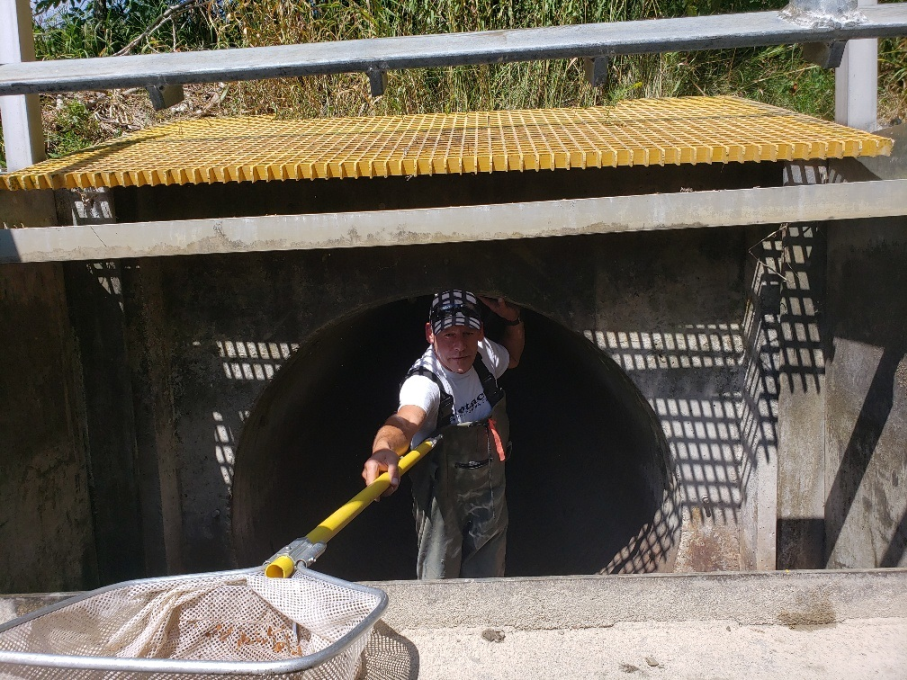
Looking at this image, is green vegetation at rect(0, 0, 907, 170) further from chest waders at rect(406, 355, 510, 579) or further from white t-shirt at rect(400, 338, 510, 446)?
chest waders at rect(406, 355, 510, 579)

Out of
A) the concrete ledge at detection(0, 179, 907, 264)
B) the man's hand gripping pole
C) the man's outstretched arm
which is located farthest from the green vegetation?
the man's hand gripping pole

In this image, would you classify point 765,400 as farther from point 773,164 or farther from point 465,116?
point 465,116

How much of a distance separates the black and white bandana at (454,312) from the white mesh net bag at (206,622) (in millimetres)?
2083

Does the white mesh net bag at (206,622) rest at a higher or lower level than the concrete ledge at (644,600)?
higher

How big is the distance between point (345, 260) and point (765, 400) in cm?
281

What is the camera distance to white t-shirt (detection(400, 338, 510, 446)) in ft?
12.9

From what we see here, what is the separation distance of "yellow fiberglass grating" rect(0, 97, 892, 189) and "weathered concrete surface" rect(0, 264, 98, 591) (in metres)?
0.74

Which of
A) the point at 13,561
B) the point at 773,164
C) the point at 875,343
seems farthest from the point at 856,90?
the point at 13,561

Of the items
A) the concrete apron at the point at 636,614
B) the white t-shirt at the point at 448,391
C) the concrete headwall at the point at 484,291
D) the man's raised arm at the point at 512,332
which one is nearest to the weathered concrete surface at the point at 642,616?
the concrete apron at the point at 636,614

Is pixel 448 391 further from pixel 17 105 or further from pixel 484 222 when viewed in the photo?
pixel 17 105

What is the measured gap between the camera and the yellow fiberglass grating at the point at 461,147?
3514mm

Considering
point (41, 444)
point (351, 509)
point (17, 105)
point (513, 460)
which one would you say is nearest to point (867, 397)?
point (351, 509)

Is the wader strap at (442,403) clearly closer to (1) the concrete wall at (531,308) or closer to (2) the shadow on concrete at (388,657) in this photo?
(1) the concrete wall at (531,308)

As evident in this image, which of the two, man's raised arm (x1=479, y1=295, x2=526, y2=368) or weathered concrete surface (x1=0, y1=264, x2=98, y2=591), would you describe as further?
man's raised arm (x1=479, y1=295, x2=526, y2=368)
